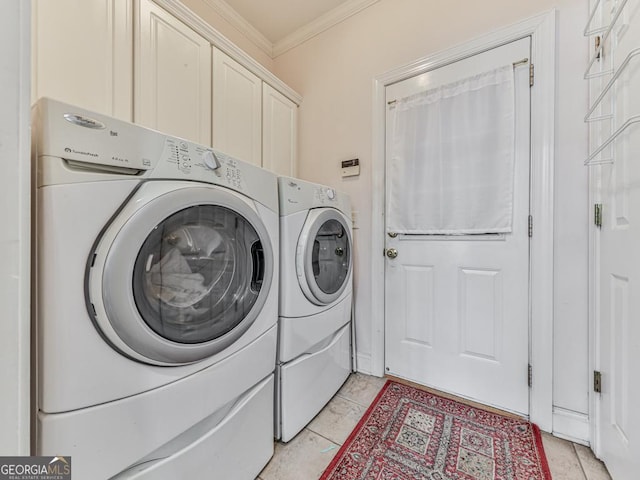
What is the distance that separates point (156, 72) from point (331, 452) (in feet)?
6.15

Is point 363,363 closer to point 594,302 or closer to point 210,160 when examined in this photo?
point 594,302

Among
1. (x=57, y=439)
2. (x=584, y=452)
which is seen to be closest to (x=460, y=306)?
(x=584, y=452)

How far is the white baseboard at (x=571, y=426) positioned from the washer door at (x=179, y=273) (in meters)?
1.49

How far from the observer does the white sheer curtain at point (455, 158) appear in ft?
4.49

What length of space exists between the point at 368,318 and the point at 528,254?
973 mm

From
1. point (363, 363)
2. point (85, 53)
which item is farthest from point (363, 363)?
point (85, 53)

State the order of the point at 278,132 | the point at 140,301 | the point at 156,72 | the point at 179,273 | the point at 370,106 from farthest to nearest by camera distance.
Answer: the point at 278,132 < the point at 370,106 < the point at 156,72 < the point at 179,273 < the point at 140,301

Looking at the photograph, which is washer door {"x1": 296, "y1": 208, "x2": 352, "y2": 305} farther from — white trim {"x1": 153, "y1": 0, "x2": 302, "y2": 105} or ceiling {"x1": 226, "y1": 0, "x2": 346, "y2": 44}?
ceiling {"x1": 226, "y1": 0, "x2": 346, "y2": 44}

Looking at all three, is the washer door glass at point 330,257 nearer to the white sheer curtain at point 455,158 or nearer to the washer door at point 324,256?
the washer door at point 324,256

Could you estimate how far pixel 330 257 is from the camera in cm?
146

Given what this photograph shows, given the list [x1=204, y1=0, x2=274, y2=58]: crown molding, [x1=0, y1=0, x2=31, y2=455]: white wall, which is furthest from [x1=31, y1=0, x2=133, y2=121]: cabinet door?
[x1=204, y1=0, x2=274, y2=58]: crown molding

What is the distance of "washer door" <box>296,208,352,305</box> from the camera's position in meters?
1.20

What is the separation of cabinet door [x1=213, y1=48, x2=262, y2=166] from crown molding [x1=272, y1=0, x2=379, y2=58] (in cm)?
73

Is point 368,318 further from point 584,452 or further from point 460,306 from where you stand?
point 584,452
